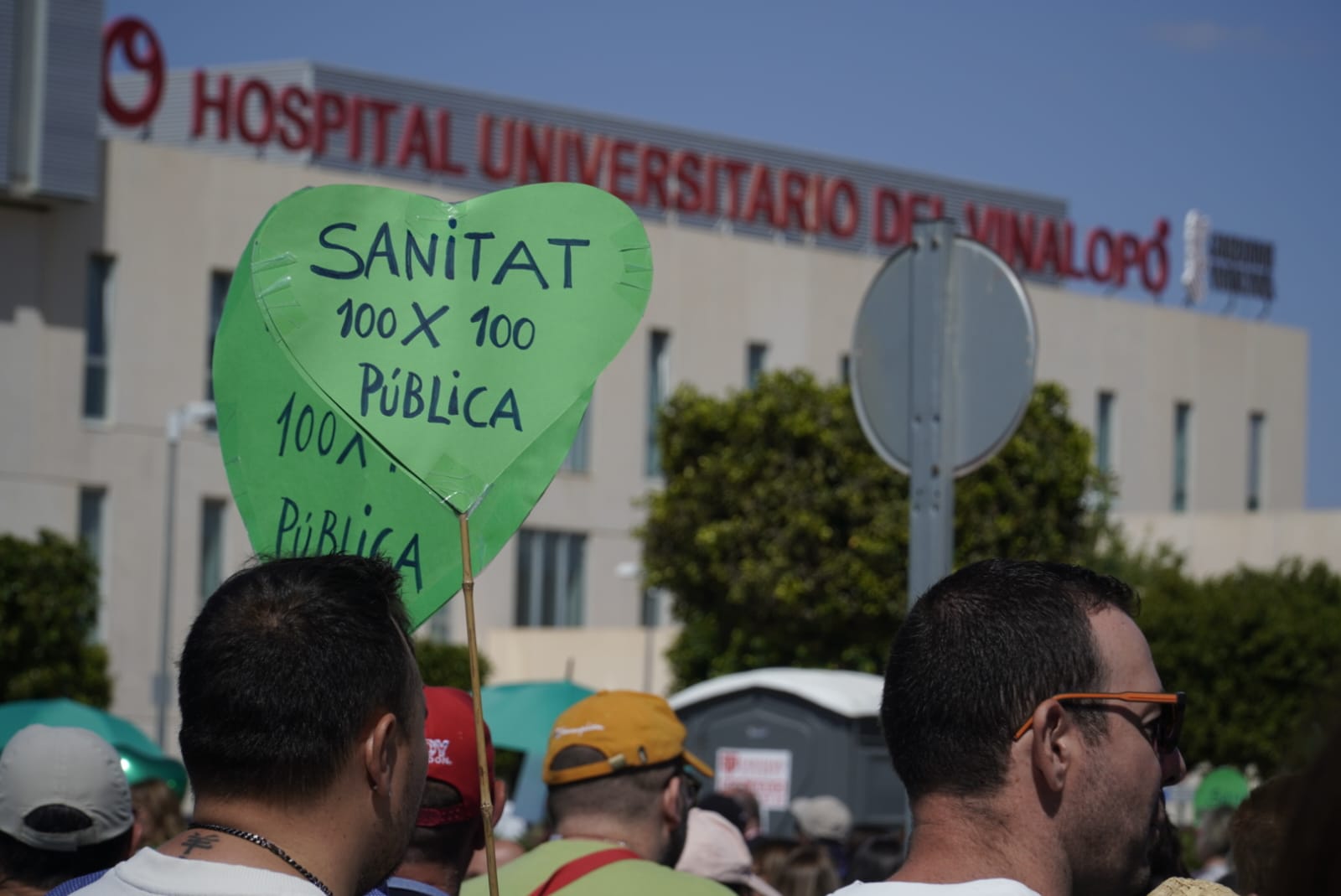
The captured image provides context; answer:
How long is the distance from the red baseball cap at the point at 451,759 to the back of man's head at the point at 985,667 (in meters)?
1.21

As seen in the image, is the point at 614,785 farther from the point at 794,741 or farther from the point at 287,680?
the point at 794,741

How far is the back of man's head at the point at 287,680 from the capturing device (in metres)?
2.34

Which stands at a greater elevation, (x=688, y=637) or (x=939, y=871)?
(x=939, y=871)

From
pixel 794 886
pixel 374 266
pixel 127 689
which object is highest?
pixel 374 266

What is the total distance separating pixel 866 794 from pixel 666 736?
12.7m

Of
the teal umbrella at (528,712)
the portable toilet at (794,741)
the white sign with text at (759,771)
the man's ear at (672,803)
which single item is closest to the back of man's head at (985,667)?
the man's ear at (672,803)

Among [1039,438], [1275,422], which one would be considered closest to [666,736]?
[1039,438]

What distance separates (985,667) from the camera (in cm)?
245

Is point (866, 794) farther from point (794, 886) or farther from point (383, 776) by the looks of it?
point (383, 776)

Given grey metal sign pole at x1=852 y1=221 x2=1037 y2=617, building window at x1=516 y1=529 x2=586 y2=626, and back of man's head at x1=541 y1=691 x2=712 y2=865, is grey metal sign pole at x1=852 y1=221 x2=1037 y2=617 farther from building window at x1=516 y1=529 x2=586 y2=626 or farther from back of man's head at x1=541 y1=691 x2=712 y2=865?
building window at x1=516 y1=529 x2=586 y2=626

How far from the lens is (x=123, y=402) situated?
34.6 metres

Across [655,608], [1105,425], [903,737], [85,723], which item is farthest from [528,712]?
[1105,425]

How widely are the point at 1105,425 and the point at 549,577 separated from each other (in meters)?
16.4

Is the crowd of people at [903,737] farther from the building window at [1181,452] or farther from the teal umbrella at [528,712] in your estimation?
the building window at [1181,452]
